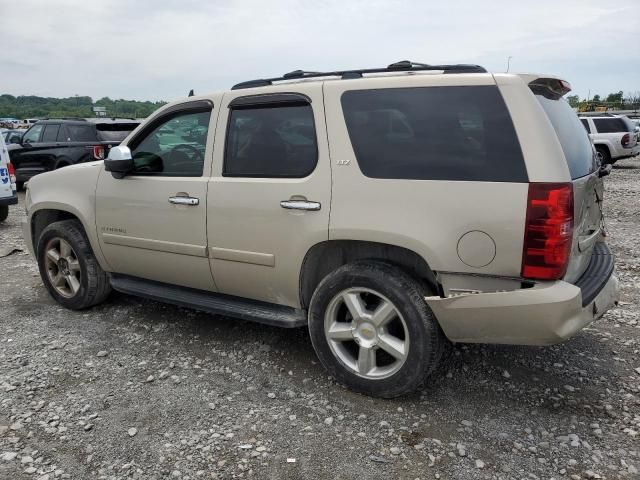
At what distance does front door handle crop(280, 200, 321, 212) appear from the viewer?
3.19m

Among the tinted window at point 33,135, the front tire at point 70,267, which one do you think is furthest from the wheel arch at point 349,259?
the tinted window at point 33,135

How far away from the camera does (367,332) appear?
316 centimetres

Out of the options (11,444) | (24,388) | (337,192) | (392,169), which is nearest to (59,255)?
(24,388)

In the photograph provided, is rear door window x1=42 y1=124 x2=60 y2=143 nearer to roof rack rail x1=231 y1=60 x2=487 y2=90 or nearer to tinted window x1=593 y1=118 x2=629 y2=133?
roof rack rail x1=231 y1=60 x2=487 y2=90

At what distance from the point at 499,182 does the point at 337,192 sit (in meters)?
0.92

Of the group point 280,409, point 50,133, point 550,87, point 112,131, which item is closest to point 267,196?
point 280,409

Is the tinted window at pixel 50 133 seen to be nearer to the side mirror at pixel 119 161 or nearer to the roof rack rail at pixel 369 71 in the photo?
the side mirror at pixel 119 161

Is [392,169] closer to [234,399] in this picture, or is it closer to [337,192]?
[337,192]

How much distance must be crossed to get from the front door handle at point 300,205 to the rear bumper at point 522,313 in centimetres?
86

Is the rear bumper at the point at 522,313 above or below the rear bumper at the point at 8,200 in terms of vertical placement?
above

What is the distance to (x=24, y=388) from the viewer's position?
3.44m

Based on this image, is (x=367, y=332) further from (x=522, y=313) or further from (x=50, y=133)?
(x=50, y=133)

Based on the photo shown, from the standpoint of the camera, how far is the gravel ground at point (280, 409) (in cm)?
267

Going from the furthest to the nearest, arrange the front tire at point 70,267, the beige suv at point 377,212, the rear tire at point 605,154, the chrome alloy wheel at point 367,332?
the rear tire at point 605,154
the front tire at point 70,267
the chrome alloy wheel at point 367,332
the beige suv at point 377,212
